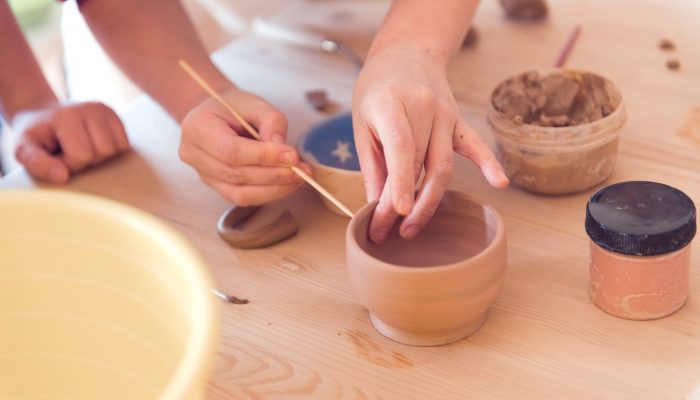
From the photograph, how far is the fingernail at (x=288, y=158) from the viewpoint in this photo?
3.20ft

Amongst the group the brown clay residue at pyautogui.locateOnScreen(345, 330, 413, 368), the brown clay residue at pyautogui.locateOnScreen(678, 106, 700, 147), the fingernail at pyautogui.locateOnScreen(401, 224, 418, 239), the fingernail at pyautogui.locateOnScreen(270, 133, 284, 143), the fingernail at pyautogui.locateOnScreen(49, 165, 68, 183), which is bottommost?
the brown clay residue at pyautogui.locateOnScreen(678, 106, 700, 147)

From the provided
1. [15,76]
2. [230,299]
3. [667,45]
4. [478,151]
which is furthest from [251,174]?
[667,45]

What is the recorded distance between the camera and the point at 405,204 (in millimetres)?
Result: 834

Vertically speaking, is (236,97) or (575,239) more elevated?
(236,97)

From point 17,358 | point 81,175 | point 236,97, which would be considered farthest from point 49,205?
point 81,175

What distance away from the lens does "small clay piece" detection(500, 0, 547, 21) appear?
4.73 ft

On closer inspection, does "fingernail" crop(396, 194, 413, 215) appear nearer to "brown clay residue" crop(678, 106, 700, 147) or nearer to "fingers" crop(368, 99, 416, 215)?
"fingers" crop(368, 99, 416, 215)

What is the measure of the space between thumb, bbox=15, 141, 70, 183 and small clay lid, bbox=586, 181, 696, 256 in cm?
73

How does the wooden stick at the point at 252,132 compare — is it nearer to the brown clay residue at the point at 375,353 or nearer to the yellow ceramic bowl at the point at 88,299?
the brown clay residue at the point at 375,353

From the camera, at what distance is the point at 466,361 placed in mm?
805

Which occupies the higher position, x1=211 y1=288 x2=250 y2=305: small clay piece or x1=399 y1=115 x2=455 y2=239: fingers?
x1=399 y1=115 x2=455 y2=239: fingers

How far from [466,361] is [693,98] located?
0.61m

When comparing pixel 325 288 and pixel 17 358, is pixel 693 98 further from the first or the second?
pixel 17 358

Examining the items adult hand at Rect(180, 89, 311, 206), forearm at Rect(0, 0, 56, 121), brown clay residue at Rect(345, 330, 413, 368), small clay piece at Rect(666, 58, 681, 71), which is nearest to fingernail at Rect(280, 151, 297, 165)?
adult hand at Rect(180, 89, 311, 206)
